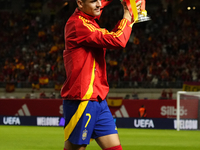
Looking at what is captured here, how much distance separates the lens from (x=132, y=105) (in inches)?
653

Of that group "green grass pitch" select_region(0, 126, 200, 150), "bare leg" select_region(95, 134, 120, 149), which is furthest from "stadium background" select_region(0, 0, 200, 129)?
"bare leg" select_region(95, 134, 120, 149)

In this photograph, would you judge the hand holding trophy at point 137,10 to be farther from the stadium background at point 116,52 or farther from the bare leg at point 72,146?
the stadium background at point 116,52

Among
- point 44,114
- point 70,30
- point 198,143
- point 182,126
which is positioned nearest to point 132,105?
point 182,126

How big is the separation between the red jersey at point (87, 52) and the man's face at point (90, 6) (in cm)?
4

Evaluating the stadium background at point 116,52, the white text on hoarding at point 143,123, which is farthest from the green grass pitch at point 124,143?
the stadium background at point 116,52

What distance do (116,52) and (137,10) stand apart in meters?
20.0

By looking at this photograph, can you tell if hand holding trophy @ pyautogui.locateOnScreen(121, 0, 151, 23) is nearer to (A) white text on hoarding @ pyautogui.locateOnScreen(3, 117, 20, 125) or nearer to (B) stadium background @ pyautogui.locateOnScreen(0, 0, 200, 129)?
(A) white text on hoarding @ pyautogui.locateOnScreen(3, 117, 20, 125)

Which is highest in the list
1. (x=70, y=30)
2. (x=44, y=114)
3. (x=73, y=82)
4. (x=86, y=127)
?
(x=70, y=30)

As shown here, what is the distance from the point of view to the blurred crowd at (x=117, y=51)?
20.8 meters

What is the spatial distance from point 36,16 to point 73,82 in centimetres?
2620

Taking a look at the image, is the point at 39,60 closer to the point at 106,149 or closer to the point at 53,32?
the point at 53,32

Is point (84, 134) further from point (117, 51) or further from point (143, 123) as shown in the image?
point (117, 51)

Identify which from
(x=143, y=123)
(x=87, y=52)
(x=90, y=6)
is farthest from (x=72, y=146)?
(x=143, y=123)

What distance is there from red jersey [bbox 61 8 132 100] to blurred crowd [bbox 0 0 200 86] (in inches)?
619
